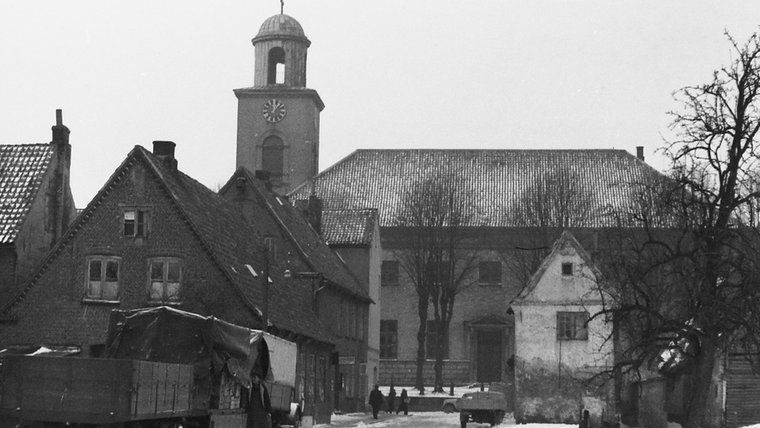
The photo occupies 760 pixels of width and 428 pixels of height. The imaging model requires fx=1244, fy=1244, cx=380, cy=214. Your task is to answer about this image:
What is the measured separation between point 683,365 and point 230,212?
18.1 metres

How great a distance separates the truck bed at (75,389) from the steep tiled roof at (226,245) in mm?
18536

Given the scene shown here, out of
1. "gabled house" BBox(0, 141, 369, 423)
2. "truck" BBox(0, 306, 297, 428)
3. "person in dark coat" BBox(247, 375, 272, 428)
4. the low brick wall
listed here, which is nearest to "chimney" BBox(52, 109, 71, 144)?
"gabled house" BBox(0, 141, 369, 423)

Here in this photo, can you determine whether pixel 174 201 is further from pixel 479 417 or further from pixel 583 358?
pixel 583 358

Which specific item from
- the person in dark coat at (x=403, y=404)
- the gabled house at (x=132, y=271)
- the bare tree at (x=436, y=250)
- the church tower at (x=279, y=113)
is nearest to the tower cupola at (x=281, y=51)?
the church tower at (x=279, y=113)

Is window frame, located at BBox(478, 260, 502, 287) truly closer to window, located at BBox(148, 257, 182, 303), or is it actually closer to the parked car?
the parked car

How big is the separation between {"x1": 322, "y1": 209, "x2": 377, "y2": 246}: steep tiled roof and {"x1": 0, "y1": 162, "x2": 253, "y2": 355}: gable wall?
24.5m

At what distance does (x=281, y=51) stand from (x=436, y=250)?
17.9 metres

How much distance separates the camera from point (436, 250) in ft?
244

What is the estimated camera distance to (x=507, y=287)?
8131 centimetres

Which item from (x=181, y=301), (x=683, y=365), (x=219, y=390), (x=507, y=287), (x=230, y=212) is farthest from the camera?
(x=507, y=287)

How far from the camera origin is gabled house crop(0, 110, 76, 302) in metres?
44.2

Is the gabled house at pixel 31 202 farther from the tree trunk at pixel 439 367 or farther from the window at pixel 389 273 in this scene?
the window at pixel 389 273

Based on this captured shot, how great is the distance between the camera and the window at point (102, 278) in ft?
136

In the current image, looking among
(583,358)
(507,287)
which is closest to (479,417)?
(583,358)
